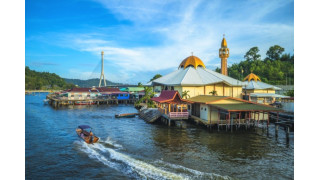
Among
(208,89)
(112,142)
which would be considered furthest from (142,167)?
(208,89)

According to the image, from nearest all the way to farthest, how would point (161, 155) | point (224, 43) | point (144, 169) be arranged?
point (144, 169), point (161, 155), point (224, 43)

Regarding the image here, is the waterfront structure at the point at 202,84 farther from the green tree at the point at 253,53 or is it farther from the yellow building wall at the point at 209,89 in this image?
the green tree at the point at 253,53

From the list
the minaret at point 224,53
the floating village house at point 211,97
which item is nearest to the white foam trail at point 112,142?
the floating village house at point 211,97

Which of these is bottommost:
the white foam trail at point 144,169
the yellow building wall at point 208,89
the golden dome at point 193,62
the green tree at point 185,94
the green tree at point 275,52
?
the white foam trail at point 144,169

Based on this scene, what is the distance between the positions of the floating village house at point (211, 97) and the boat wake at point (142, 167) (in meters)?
11.1

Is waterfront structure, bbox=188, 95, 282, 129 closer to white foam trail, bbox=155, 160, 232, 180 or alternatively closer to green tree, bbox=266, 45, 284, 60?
white foam trail, bbox=155, 160, 232, 180

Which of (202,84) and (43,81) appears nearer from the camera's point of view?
(202,84)

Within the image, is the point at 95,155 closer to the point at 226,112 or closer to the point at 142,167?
the point at 142,167

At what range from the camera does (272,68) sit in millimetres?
71562

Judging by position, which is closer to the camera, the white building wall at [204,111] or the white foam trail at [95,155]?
the white foam trail at [95,155]

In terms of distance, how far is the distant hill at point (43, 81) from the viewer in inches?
5359

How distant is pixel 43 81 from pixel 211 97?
15064cm

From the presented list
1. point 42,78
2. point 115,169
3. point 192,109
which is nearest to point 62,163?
point 115,169
